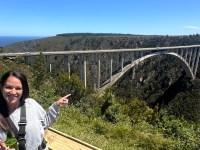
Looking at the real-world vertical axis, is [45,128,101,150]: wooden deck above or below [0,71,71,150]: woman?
below

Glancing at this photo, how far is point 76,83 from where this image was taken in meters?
28.9

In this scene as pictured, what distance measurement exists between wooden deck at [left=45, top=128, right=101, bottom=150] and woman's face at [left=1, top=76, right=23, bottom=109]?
159 inches

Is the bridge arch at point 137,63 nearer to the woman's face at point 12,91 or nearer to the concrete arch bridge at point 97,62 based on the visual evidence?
the concrete arch bridge at point 97,62

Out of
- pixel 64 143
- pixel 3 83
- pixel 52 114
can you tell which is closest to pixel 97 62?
pixel 64 143

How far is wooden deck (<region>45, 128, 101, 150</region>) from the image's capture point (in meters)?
7.05

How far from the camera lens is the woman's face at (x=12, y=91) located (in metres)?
3.02

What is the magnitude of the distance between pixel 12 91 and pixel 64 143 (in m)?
4.43

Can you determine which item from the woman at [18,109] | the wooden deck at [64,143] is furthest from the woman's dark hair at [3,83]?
the wooden deck at [64,143]

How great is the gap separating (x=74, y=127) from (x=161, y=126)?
16.3 feet

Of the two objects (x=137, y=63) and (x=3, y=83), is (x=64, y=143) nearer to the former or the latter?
(x=3, y=83)

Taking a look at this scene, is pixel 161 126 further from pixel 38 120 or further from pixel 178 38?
pixel 178 38

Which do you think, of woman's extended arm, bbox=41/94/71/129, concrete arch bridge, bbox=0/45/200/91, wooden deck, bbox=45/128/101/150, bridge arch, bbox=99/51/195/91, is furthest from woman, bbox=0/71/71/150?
bridge arch, bbox=99/51/195/91

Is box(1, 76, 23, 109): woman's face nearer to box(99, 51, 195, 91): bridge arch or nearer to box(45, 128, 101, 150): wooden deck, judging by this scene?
box(45, 128, 101, 150): wooden deck

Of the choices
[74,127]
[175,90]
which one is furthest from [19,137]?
[175,90]
